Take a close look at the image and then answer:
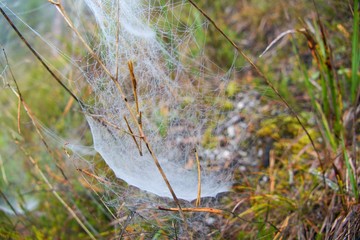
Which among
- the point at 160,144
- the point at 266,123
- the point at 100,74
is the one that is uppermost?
the point at 100,74

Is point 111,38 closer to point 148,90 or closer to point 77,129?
point 148,90

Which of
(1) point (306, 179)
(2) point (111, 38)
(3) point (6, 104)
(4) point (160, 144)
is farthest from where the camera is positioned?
(3) point (6, 104)

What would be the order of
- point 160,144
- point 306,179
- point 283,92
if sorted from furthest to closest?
1. point 283,92
2. point 306,179
3. point 160,144

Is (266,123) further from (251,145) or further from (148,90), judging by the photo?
(148,90)

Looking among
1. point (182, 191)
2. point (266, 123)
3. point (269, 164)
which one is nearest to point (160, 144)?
point (182, 191)

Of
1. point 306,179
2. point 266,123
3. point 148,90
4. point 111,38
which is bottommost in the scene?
point 306,179

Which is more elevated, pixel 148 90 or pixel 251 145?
pixel 148 90

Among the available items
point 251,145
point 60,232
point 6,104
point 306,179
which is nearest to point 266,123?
point 251,145

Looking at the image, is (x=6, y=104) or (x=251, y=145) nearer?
(x=251, y=145)

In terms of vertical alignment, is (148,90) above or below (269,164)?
above

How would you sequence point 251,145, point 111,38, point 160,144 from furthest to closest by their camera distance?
point 251,145 < point 160,144 < point 111,38
